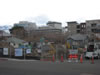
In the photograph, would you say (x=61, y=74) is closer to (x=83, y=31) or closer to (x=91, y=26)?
(x=91, y=26)

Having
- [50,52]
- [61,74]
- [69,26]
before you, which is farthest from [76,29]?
[61,74]

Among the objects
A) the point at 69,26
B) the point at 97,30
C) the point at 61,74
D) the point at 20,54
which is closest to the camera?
the point at 61,74

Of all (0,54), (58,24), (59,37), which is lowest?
(0,54)

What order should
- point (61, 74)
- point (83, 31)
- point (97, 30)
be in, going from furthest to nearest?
point (83, 31) < point (97, 30) < point (61, 74)

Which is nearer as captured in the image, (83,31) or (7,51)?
(7,51)

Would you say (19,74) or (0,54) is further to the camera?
(0,54)

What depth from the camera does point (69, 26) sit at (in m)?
92.1

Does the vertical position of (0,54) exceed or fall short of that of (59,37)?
it falls short

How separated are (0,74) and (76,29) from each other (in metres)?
81.9

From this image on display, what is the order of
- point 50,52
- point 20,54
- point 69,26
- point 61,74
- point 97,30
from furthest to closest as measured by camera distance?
point 69,26, point 97,30, point 50,52, point 20,54, point 61,74

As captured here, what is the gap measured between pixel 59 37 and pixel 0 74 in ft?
153

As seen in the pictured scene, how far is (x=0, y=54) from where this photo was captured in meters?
27.9

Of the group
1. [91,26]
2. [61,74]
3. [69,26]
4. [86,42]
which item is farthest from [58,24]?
[61,74]

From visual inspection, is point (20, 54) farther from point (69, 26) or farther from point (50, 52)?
point (69, 26)
